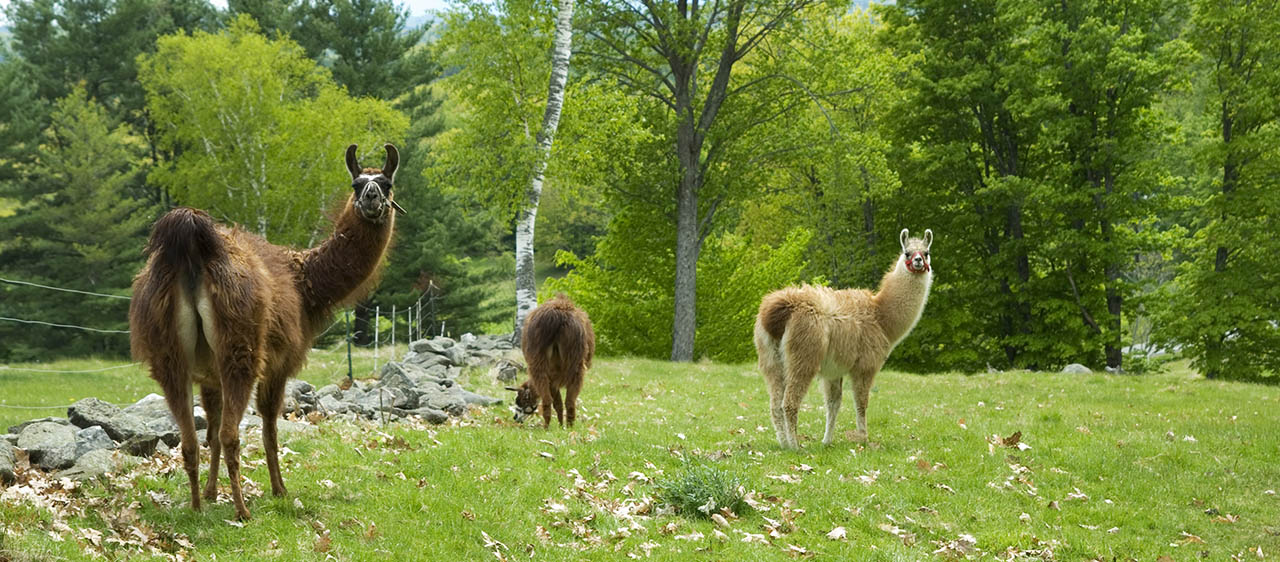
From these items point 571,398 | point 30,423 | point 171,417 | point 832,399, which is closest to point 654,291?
point 571,398

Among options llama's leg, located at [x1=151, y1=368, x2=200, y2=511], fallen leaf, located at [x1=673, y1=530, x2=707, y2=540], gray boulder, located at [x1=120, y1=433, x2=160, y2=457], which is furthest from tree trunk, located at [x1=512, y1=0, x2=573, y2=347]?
llama's leg, located at [x1=151, y1=368, x2=200, y2=511]

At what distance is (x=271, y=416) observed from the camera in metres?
6.55

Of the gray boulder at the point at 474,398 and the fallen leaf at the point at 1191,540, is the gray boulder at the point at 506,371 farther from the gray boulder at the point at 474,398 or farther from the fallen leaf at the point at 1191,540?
the fallen leaf at the point at 1191,540

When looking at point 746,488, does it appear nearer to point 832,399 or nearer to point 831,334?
point 831,334

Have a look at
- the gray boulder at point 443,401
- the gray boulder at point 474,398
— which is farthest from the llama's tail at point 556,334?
the gray boulder at point 474,398

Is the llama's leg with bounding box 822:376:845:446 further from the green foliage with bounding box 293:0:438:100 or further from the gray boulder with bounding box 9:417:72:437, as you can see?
the green foliage with bounding box 293:0:438:100

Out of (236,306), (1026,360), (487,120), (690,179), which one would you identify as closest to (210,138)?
(487,120)

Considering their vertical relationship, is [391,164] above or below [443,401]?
above

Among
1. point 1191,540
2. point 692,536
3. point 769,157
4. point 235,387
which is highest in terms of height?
point 769,157

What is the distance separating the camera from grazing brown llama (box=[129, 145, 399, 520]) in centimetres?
572

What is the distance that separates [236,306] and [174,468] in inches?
97.6

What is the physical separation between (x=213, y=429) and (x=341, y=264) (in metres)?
1.52

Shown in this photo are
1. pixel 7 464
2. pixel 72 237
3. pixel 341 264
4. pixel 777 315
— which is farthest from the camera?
pixel 72 237

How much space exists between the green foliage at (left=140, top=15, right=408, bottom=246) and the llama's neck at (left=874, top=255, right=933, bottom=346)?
2779 cm
